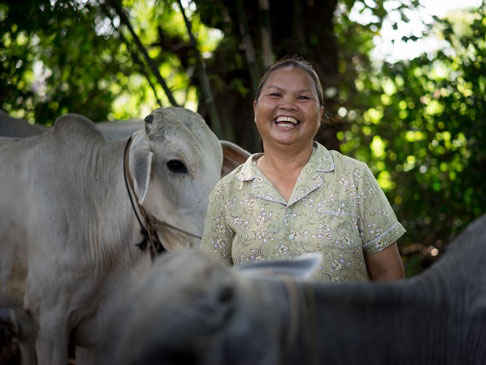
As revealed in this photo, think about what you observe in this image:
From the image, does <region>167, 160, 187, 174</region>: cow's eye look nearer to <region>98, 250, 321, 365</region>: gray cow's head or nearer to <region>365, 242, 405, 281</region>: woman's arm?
<region>365, 242, 405, 281</region>: woman's arm

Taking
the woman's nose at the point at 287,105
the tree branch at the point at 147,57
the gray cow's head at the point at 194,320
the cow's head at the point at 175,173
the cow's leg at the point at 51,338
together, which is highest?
the tree branch at the point at 147,57

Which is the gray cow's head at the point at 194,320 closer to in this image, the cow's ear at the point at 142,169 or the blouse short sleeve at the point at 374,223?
the blouse short sleeve at the point at 374,223

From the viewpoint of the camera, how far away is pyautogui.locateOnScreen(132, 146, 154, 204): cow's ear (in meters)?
3.33

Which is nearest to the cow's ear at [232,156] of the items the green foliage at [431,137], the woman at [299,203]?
the woman at [299,203]

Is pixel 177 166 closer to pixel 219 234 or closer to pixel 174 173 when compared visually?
pixel 174 173

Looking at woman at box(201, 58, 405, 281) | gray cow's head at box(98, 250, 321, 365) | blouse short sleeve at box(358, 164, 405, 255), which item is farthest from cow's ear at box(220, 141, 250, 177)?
gray cow's head at box(98, 250, 321, 365)

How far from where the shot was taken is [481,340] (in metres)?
1.47

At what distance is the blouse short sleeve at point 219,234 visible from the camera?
8.13 feet

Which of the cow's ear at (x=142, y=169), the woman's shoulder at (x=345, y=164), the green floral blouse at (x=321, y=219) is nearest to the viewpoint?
the green floral blouse at (x=321, y=219)

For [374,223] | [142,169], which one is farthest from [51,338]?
[374,223]

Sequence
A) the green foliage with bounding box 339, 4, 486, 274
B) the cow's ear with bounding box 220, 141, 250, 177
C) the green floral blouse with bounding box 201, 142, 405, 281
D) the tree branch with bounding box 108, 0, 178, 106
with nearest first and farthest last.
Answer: the green floral blouse with bounding box 201, 142, 405, 281 → the cow's ear with bounding box 220, 141, 250, 177 → the tree branch with bounding box 108, 0, 178, 106 → the green foliage with bounding box 339, 4, 486, 274

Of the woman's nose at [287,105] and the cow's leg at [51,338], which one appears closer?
the woman's nose at [287,105]

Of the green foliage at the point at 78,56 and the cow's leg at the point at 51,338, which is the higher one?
the green foliage at the point at 78,56

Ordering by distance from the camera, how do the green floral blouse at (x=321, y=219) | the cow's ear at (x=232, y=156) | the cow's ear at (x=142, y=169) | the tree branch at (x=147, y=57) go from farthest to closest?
the tree branch at (x=147, y=57) → the cow's ear at (x=232, y=156) → the cow's ear at (x=142, y=169) → the green floral blouse at (x=321, y=219)
